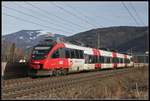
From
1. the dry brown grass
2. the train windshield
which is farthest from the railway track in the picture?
the train windshield

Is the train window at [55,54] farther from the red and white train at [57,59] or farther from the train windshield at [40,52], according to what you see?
the train windshield at [40,52]

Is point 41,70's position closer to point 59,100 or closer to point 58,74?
point 58,74

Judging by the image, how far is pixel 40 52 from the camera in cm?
3241

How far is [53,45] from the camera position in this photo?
32906 millimetres

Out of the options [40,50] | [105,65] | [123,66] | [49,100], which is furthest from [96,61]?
[49,100]

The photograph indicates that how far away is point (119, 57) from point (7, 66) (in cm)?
3752

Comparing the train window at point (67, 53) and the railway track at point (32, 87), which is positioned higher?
the train window at point (67, 53)

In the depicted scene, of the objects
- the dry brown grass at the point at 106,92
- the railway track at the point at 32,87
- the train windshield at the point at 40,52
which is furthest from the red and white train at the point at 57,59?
the dry brown grass at the point at 106,92

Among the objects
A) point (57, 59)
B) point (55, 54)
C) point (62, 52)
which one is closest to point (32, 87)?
point (55, 54)

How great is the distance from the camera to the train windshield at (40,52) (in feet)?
105

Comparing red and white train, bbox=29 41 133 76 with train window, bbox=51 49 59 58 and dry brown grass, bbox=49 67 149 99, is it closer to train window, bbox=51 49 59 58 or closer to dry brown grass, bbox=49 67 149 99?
train window, bbox=51 49 59 58

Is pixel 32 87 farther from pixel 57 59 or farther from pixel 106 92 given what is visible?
pixel 57 59

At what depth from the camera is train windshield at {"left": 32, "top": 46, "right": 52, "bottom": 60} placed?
32062mm

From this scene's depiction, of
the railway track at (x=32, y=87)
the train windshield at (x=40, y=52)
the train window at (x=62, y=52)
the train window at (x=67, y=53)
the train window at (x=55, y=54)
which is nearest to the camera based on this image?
the railway track at (x=32, y=87)
